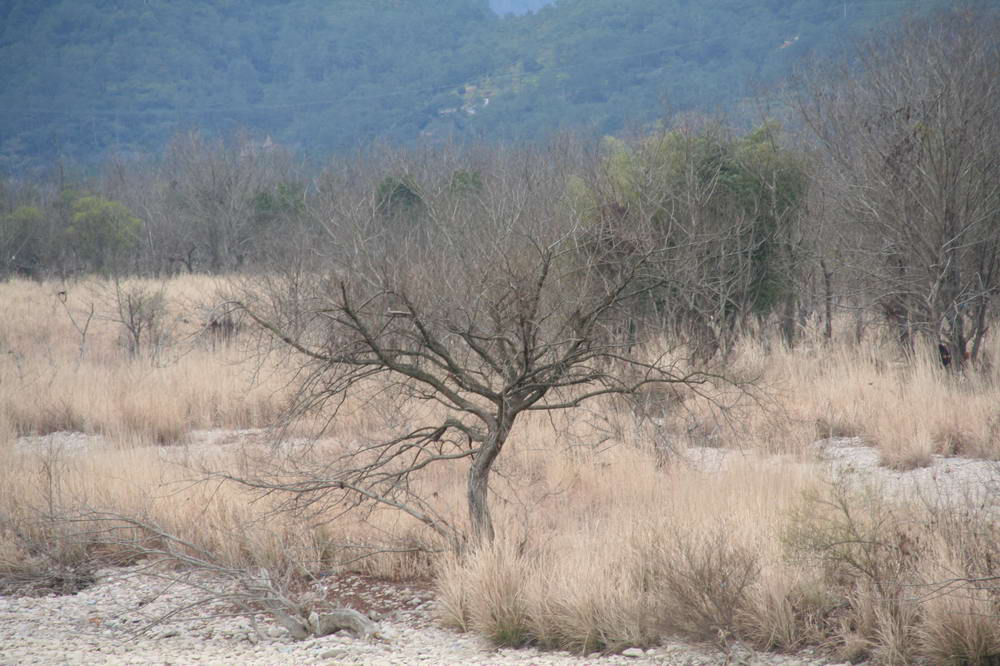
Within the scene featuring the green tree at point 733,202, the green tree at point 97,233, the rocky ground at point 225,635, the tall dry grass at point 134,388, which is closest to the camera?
the rocky ground at point 225,635

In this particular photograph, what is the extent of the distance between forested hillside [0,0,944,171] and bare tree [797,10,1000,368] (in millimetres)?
62429

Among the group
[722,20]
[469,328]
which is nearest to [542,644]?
[469,328]

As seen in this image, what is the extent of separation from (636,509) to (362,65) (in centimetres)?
13074

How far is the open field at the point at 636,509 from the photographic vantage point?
203 inches

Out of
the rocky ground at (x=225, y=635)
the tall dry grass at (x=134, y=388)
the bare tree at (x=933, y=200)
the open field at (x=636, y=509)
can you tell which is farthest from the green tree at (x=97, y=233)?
the rocky ground at (x=225, y=635)

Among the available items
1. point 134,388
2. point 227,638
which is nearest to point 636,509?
point 227,638

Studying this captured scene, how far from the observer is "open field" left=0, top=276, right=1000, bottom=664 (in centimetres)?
516

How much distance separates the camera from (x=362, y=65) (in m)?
130

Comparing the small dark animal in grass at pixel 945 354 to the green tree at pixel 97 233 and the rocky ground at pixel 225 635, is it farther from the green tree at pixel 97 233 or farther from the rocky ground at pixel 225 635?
the green tree at pixel 97 233

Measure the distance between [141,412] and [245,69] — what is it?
439 feet

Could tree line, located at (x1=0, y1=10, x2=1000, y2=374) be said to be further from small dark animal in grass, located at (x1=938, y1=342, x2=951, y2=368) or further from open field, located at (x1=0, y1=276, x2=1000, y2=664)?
open field, located at (x1=0, y1=276, x2=1000, y2=664)

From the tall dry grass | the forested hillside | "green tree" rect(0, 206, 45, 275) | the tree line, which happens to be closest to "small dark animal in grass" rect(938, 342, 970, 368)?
the tree line

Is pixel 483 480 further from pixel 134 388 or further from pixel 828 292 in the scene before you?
pixel 828 292

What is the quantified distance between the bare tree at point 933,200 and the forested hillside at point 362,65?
62429 mm
